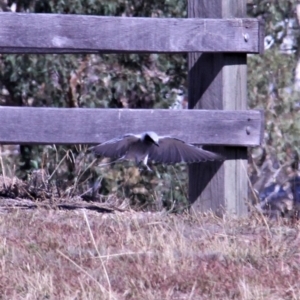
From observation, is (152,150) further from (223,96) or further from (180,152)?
(223,96)

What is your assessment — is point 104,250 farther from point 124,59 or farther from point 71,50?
point 124,59

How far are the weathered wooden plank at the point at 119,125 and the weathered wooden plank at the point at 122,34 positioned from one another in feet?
1.13

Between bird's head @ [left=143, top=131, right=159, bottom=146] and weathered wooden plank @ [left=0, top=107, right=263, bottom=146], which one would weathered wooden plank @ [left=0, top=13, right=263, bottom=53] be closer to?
weathered wooden plank @ [left=0, top=107, right=263, bottom=146]

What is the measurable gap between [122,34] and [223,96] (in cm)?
70

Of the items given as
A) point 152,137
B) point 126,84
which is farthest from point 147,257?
point 126,84

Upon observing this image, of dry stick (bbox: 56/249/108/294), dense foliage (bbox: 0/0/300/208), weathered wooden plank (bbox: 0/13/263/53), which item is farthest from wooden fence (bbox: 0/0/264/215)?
dense foliage (bbox: 0/0/300/208)

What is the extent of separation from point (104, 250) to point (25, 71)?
5.07 m

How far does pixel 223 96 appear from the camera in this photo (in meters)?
5.48

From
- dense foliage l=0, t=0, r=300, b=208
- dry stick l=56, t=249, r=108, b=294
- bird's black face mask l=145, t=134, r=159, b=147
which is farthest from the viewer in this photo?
dense foliage l=0, t=0, r=300, b=208

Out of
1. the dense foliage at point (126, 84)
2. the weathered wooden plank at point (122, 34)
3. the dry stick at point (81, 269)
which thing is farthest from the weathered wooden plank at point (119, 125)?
the dense foliage at point (126, 84)

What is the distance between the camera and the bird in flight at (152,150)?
17.2ft

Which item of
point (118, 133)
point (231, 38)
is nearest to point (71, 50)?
point (118, 133)

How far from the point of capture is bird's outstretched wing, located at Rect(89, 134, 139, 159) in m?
5.28

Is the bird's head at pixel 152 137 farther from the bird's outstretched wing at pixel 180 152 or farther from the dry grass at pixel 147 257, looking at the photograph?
the dry grass at pixel 147 257
